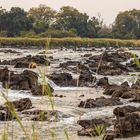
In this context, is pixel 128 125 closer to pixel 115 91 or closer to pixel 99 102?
pixel 99 102

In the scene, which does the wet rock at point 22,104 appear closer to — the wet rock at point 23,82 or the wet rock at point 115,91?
the wet rock at point 115,91

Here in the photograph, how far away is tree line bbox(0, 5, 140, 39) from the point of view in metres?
91.6

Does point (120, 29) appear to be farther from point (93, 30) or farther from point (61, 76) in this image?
point (61, 76)

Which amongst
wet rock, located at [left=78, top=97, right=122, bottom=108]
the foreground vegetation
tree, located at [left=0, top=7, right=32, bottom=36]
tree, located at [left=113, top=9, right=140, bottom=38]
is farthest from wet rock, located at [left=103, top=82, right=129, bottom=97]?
tree, located at [left=113, top=9, right=140, bottom=38]

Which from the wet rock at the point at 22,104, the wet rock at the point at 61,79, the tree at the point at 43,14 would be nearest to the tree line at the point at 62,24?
the tree at the point at 43,14

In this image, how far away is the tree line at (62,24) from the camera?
91562mm

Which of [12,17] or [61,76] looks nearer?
[61,76]

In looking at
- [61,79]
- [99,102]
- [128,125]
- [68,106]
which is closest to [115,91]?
[99,102]

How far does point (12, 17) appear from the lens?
92625mm

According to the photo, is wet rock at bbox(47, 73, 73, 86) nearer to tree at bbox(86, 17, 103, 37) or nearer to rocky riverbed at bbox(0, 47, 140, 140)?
rocky riverbed at bbox(0, 47, 140, 140)

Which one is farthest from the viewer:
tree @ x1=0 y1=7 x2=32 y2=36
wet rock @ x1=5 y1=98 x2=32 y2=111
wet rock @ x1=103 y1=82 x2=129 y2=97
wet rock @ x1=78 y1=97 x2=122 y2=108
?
tree @ x1=0 y1=7 x2=32 y2=36

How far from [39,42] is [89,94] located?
58116mm

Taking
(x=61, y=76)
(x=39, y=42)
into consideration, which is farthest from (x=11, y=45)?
(x=61, y=76)

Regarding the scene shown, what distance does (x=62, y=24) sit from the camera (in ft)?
342
